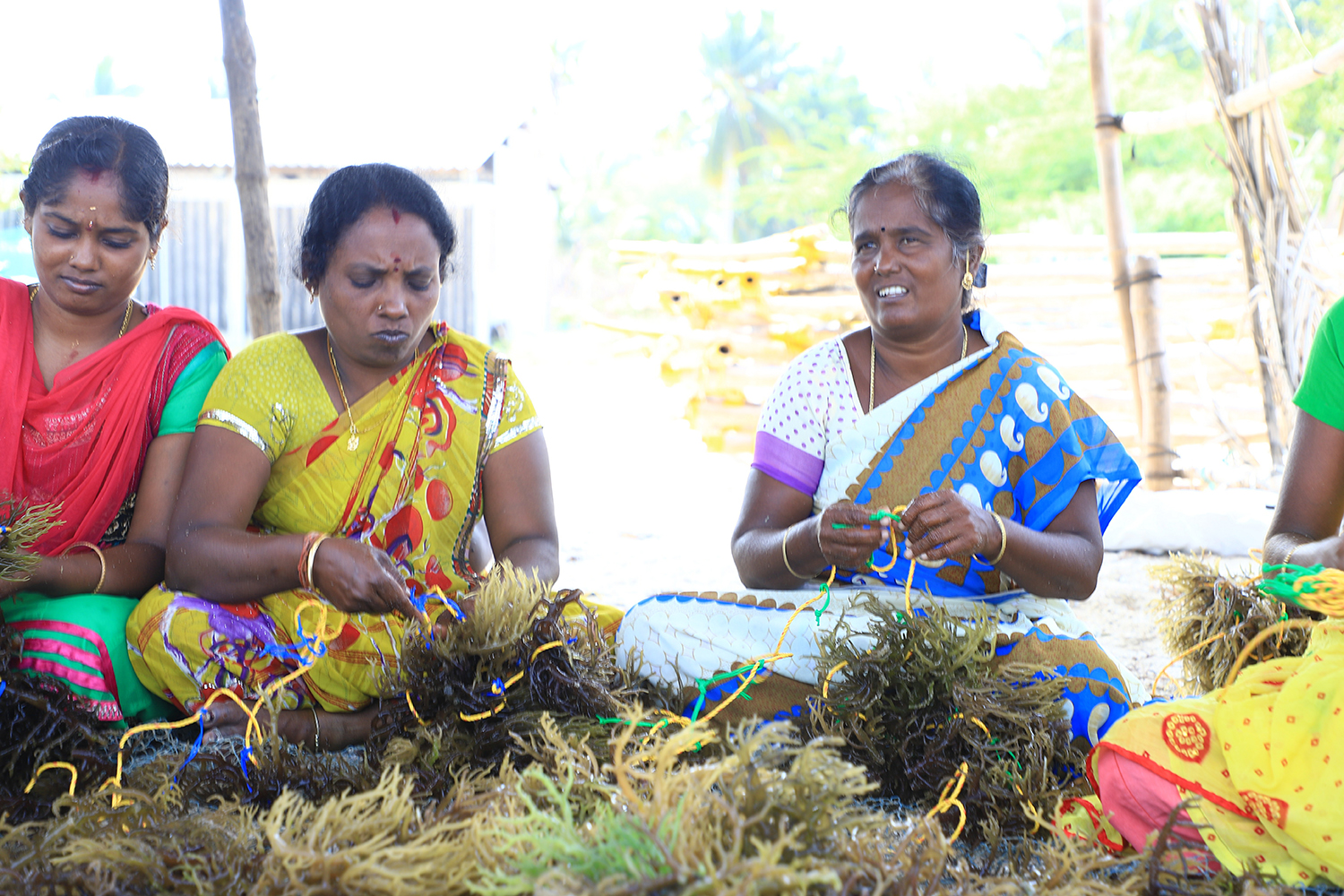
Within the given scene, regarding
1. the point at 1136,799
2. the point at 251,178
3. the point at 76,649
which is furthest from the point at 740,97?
the point at 1136,799

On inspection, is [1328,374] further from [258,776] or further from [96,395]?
[96,395]

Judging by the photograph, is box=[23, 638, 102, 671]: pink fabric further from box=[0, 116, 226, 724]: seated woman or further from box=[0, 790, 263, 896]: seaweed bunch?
box=[0, 790, 263, 896]: seaweed bunch

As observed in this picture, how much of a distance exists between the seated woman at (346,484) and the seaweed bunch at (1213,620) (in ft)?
5.48

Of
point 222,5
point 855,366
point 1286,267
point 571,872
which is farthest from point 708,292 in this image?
point 571,872

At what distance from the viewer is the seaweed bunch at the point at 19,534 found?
224 cm

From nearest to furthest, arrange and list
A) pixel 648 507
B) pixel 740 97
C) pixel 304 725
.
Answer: pixel 304 725 < pixel 648 507 < pixel 740 97

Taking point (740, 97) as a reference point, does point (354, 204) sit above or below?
below

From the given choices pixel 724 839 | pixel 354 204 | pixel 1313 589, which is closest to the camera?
pixel 724 839

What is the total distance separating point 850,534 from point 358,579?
1055mm

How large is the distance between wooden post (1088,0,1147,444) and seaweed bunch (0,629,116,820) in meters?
5.44

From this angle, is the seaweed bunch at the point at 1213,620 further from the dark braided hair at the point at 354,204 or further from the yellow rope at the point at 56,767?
the yellow rope at the point at 56,767

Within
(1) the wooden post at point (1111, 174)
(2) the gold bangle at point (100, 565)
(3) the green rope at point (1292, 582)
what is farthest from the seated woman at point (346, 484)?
(1) the wooden post at point (1111, 174)

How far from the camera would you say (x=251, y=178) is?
453 cm

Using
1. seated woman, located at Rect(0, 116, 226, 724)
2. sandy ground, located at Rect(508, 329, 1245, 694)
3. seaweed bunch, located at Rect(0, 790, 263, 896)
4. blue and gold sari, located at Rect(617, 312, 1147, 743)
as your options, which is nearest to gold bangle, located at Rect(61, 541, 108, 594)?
seated woman, located at Rect(0, 116, 226, 724)
